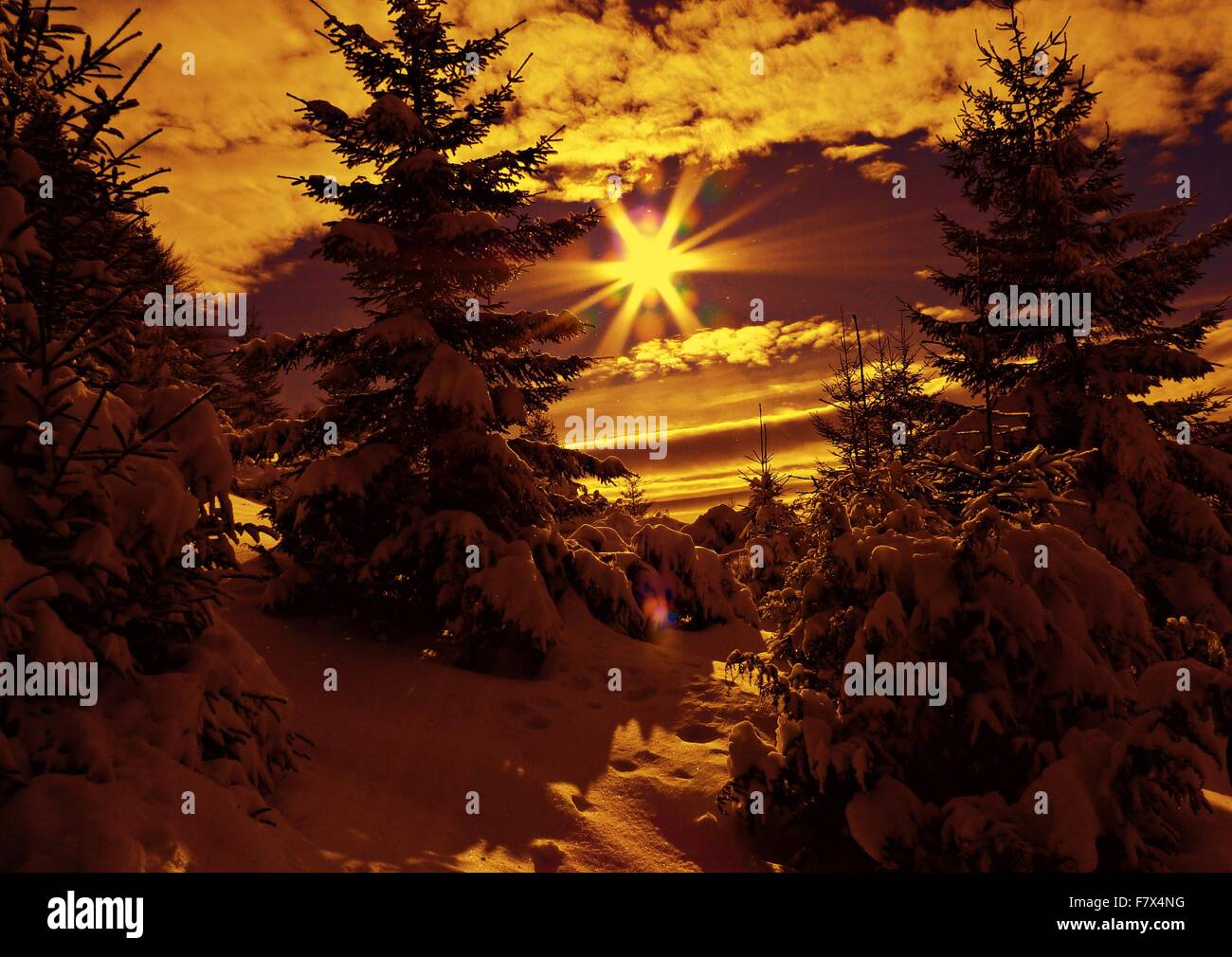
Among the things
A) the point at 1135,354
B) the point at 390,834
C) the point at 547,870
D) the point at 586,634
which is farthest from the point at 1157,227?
the point at 390,834

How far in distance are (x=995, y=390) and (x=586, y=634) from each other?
1008 cm

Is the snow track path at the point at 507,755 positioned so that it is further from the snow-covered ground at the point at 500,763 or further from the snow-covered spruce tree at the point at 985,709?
the snow-covered spruce tree at the point at 985,709

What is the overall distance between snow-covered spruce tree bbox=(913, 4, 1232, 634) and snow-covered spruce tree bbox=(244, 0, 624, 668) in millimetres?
7779

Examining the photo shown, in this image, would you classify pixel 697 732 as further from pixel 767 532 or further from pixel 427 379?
pixel 767 532

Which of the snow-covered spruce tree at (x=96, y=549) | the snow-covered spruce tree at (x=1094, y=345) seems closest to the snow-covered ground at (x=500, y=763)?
the snow-covered spruce tree at (x=96, y=549)

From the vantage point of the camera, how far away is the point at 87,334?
18.1 ft

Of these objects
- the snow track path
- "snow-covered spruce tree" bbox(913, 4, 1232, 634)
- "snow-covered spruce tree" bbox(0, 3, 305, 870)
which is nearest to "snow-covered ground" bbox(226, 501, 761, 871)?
Result: the snow track path

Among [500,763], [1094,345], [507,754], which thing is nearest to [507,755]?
[507,754]

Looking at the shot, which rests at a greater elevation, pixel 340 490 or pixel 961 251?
pixel 961 251

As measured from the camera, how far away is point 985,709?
4.99m

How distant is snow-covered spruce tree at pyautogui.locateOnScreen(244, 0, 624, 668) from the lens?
834cm

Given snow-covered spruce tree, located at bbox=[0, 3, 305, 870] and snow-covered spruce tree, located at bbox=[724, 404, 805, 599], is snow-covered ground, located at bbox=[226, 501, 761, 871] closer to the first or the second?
snow-covered spruce tree, located at bbox=[0, 3, 305, 870]

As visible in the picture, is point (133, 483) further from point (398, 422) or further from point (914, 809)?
point (914, 809)

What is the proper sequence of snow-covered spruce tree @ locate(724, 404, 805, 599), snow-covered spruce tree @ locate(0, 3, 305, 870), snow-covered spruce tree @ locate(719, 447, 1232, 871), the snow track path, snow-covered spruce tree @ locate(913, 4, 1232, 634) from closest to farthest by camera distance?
snow-covered spruce tree @ locate(0, 3, 305, 870)
snow-covered spruce tree @ locate(719, 447, 1232, 871)
the snow track path
snow-covered spruce tree @ locate(913, 4, 1232, 634)
snow-covered spruce tree @ locate(724, 404, 805, 599)
